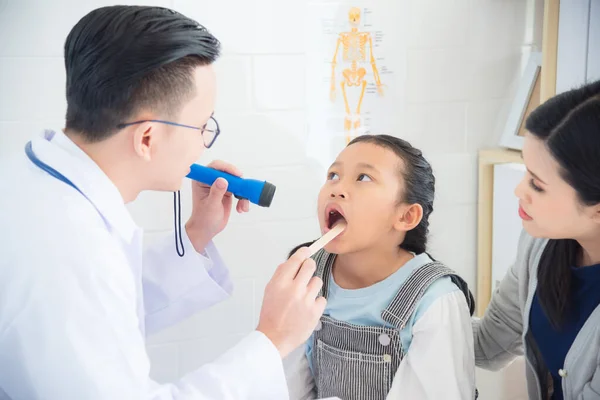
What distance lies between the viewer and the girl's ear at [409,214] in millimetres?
1461

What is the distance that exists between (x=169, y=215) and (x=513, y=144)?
3.52ft

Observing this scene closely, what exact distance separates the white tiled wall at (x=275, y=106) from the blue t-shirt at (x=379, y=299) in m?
0.61

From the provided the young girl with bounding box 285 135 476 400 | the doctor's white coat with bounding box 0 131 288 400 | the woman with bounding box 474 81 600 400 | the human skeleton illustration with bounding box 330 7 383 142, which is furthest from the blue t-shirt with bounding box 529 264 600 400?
the human skeleton illustration with bounding box 330 7 383 142

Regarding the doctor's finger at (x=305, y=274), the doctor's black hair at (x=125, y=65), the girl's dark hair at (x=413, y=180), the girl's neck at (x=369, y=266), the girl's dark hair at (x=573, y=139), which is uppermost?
the doctor's black hair at (x=125, y=65)

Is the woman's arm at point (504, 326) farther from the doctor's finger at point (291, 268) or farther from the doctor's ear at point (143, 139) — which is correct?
the doctor's ear at point (143, 139)

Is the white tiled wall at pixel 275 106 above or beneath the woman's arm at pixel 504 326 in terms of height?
above

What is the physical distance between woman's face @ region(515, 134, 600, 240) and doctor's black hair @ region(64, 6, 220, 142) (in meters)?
0.61

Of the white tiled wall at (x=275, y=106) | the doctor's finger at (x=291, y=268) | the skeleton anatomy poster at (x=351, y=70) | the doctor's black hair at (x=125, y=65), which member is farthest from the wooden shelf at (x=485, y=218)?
the doctor's black hair at (x=125, y=65)

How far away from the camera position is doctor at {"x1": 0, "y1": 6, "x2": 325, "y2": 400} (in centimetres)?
94

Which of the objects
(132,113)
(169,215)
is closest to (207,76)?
(132,113)

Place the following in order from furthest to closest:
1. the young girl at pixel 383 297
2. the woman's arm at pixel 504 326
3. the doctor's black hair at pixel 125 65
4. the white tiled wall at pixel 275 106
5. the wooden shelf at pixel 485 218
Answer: the wooden shelf at pixel 485 218 → the white tiled wall at pixel 275 106 → the woman's arm at pixel 504 326 → the young girl at pixel 383 297 → the doctor's black hair at pixel 125 65

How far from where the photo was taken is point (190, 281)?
147 cm

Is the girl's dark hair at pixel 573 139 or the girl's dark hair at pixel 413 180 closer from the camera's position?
the girl's dark hair at pixel 573 139

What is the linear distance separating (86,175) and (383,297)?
2.10 feet
